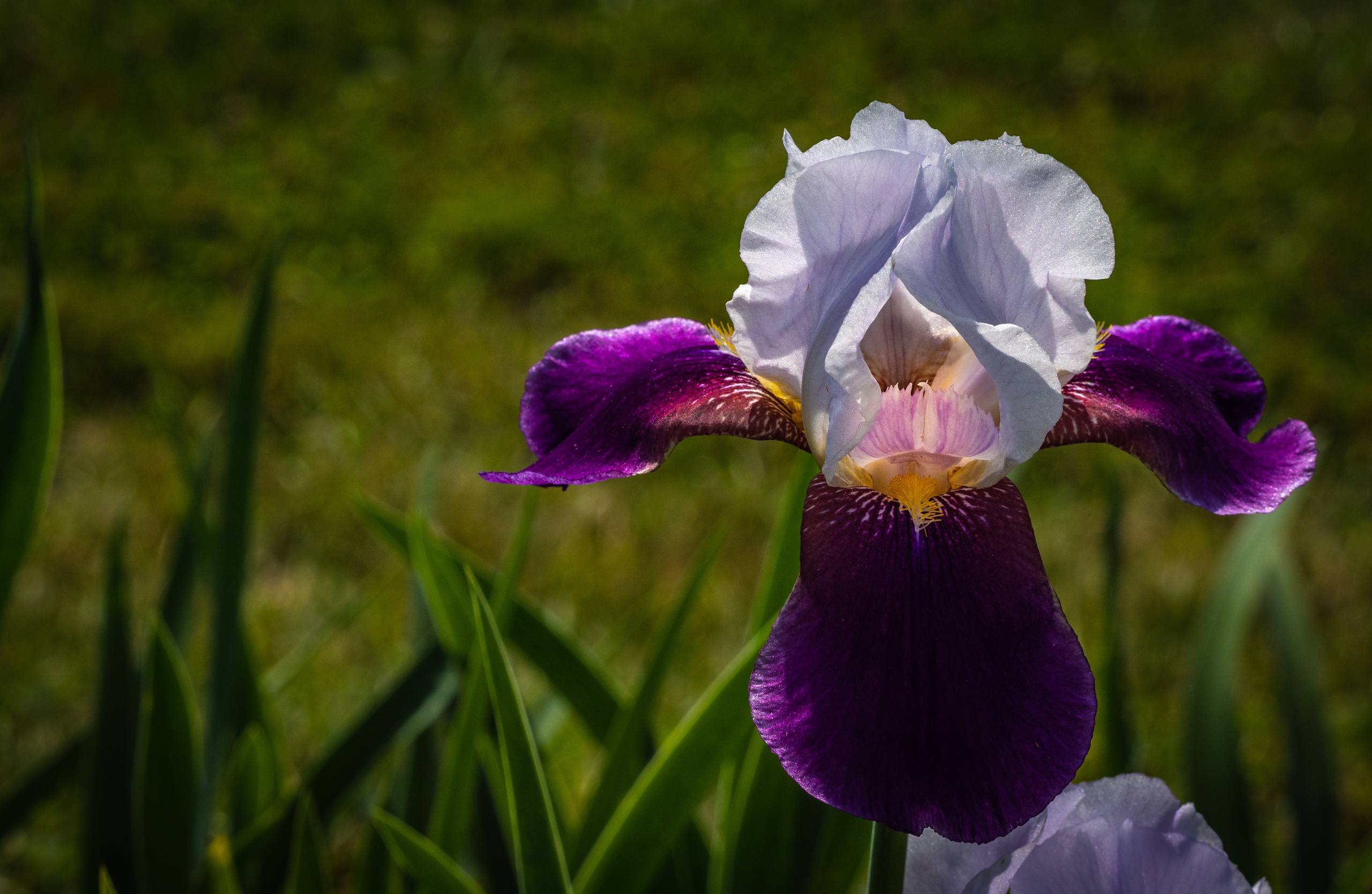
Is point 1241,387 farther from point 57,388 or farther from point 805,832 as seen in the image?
point 57,388

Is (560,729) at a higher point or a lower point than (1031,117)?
lower

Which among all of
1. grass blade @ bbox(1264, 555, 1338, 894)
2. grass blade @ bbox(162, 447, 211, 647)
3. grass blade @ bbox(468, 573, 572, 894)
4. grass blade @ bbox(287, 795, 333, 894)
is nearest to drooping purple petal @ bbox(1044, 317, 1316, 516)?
grass blade @ bbox(468, 573, 572, 894)

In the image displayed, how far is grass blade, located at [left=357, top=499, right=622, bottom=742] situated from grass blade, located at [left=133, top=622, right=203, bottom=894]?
22cm

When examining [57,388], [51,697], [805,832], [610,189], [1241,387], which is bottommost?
[51,697]

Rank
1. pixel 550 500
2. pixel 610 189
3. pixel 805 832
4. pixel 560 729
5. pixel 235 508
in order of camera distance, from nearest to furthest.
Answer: pixel 805 832, pixel 235 508, pixel 560 729, pixel 550 500, pixel 610 189

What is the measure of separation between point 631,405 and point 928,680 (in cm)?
23

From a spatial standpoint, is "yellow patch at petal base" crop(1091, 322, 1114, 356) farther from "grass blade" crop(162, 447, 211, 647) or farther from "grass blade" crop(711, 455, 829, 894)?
"grass blade" crop(162, 447, 211, 647)

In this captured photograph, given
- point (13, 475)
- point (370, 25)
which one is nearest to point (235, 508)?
point (13, 475)

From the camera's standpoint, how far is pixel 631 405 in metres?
0.67

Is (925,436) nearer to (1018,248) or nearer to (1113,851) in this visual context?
(1018,248)

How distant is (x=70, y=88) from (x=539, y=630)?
12.8ft

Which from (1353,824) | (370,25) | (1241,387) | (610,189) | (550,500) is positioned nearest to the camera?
(1241,387)

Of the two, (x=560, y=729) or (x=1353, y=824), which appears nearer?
(x=560, y=729)

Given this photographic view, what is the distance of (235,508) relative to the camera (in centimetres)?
118
